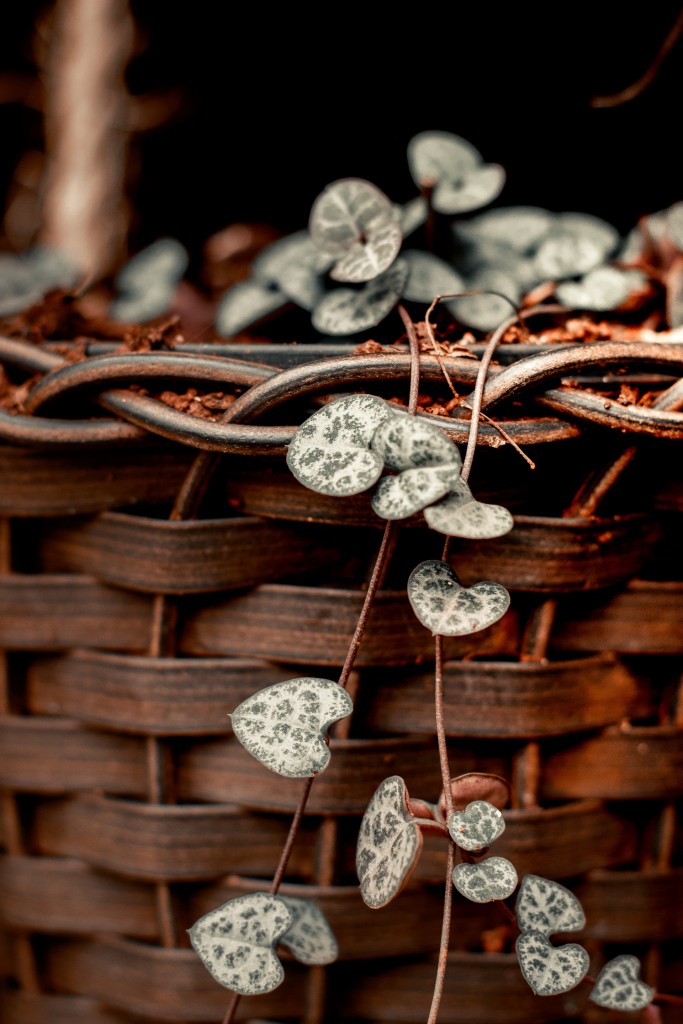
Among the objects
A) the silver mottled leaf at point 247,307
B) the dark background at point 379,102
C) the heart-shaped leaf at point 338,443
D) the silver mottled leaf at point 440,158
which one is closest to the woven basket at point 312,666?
the heart-shaped leaf at point 338,443

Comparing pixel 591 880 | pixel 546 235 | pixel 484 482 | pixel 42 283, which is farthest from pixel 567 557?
pixel 42 283

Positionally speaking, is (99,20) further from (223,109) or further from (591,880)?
(591,880)

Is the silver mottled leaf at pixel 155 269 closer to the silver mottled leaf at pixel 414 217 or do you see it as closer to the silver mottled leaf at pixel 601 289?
the silver mottled leaf at pixel 414 217

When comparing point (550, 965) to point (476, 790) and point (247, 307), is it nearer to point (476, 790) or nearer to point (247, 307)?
point (476, 790)

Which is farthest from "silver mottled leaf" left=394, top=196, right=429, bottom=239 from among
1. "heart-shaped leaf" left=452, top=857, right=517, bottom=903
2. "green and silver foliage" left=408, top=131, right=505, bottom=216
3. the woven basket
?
"heart-shaped leaf" left=452, top=857, right=517, bottom=903

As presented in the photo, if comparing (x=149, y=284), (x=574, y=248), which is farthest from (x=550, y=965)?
(x=149, y=284)

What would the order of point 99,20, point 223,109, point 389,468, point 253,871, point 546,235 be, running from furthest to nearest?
point 223,109 < point 99,20 < point 546,235 < point 253,871 < point 389,468
